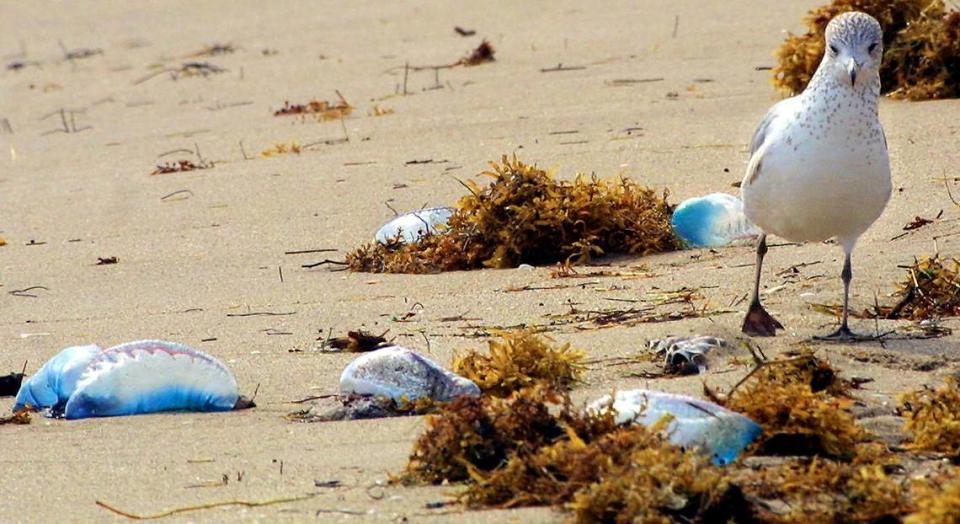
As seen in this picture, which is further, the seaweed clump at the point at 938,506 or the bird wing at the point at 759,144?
the bird wing at the point at 759,144

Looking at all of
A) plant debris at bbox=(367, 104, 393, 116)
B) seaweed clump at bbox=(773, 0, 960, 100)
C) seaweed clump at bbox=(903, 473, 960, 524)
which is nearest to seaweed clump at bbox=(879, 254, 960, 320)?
seaweed clump at bbox=(903, 473, 960, 524)

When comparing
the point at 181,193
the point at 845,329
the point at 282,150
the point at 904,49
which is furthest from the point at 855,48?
the point at 282,150

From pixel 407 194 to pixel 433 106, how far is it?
82.9 inches

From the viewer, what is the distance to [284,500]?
3.60 m

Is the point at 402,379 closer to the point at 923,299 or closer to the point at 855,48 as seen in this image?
the point at 855,48

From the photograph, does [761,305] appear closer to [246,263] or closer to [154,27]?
[246,263]

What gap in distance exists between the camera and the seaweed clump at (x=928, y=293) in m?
5.09

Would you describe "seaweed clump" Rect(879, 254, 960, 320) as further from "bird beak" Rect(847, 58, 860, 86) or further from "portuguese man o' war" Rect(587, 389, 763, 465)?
"portuguese man o' war" Rect(587, 389, 763, 465)

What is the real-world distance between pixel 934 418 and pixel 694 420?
614 millimetres

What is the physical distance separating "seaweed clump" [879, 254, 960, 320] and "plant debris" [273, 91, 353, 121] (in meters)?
5.00

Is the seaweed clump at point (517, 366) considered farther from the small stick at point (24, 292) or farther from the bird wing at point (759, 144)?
the small stick at point (24, 292)

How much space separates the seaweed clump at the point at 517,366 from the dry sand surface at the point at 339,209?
3.9 inches

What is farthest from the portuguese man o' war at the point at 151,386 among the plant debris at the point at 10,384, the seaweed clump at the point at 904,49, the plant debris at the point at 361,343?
the seaweed clump at the point at 904,49

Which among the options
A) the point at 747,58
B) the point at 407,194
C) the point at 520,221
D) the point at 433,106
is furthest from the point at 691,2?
the point at 520,221
